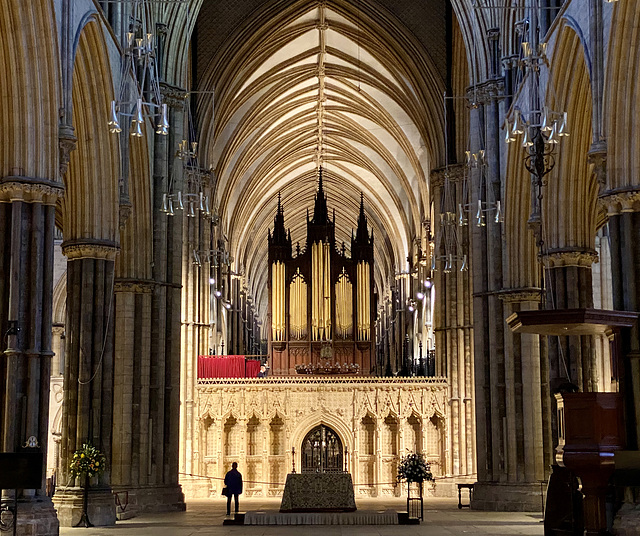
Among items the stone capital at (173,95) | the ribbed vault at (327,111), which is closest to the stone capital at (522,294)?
the stone capital at (173,95)

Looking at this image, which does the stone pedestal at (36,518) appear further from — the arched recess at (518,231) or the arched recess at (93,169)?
the arched recess at (518,231)

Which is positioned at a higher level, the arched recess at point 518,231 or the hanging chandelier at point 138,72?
the hanging chandelier at point 138,72

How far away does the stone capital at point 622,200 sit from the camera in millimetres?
14156

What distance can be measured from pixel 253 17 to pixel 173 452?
14542 millimetres

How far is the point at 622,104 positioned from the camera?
14391 millimetres

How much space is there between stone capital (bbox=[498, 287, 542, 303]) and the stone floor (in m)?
4.65

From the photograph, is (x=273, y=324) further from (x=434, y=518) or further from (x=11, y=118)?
(x=11, y=118)

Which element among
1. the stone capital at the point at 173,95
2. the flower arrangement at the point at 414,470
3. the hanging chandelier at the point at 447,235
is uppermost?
the stone capital at the point at 173,95

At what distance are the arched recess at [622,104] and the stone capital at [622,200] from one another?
74 mm

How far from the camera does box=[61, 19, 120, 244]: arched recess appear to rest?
1836 cm

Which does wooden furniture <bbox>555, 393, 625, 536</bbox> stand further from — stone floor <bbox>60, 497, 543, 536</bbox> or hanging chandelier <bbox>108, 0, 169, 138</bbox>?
hanging chandelier <bbox>108, 0, 169, 138</bbox>

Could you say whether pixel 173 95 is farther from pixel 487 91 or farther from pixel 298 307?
pixel 298 307

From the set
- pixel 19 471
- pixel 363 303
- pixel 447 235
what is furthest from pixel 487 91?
pixel 363 303

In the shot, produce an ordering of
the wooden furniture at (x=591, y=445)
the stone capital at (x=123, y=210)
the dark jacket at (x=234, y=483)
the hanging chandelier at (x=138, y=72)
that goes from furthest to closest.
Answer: the dark jacket at (x=234, y=483)
the stone capital at (x=123, y=210)
the hanging chandelier at (x=138, y=72)
the wooden furniture at (x=591, y=445)
